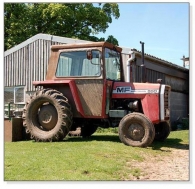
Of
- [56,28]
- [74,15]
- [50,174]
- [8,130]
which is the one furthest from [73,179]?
[56,28]

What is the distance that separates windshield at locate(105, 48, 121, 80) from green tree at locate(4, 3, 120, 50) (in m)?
0.24

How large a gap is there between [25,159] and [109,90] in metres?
2.26

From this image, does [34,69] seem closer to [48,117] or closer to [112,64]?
[48,117]

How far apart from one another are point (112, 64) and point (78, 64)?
0.65 metres

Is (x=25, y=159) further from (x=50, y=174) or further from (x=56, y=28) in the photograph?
(x=56, y=28)

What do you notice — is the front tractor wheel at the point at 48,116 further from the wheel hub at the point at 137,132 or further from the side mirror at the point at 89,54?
the wheel hub at the point at 137,132

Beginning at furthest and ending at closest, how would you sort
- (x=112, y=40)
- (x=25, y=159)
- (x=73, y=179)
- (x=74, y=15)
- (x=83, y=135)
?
1. (x=74, y=15)
2. (x=83, y=135)
3. (x=112, y=40)
4. (x=25, y=159)
5. (x=73, y=179)

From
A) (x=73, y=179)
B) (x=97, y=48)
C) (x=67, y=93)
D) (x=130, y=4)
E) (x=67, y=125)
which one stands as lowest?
(x=73, y=179)

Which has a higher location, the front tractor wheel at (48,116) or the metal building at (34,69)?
the metal building at (34,69)

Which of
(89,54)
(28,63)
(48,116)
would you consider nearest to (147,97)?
(89,54)

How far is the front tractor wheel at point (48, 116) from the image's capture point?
7.62 meters

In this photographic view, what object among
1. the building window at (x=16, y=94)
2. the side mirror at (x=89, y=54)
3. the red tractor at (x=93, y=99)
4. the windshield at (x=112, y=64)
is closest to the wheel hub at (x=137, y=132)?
the red tractor at (x=93, y=99)

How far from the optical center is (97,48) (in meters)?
7.54

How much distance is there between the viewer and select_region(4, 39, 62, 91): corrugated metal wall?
11.3 metres
